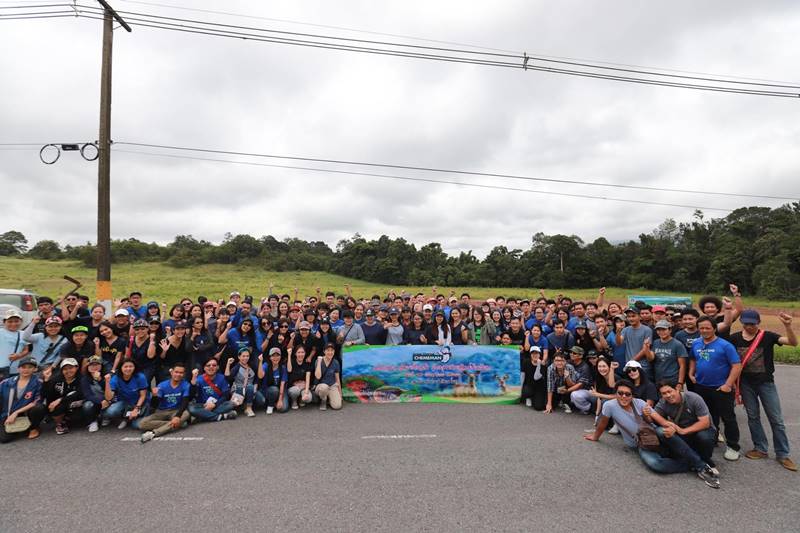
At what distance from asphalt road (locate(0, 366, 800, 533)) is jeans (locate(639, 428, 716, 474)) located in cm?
14

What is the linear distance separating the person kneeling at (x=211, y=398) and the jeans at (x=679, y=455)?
245 inches

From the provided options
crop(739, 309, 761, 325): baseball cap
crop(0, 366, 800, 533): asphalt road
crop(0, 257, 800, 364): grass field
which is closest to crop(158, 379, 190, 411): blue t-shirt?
crop(0, 366, 800, 533): asphalt road

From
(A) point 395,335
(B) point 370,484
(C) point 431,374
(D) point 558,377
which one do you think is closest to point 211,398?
(B) point 370,484

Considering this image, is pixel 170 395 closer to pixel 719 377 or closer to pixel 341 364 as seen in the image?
pixel 341 364

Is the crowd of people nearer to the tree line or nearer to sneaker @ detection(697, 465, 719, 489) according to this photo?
sneaker @ detection(697, 465, 719, 489)

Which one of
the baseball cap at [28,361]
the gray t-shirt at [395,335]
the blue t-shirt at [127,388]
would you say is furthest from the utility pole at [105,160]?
the gray t-shirt at [395,335]

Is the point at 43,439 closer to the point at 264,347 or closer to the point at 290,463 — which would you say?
the point at 264,347

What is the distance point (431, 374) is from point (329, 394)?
6.74 feet

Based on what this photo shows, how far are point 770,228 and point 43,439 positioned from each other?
262ft

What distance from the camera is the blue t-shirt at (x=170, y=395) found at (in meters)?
6.38

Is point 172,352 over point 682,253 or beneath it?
beneath

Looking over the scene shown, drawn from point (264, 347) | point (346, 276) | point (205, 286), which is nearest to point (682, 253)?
point (346, 276)

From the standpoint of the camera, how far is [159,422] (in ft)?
19.9

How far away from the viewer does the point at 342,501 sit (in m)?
4.14
